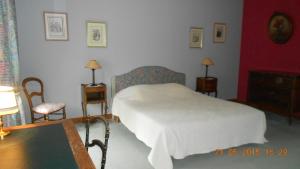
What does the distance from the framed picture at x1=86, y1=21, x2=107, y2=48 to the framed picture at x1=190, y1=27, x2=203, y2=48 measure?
1.97m

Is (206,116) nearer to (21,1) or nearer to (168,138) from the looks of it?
(168,138)

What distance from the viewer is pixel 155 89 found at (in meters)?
4.28

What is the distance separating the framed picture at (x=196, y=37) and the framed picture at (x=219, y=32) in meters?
0.43

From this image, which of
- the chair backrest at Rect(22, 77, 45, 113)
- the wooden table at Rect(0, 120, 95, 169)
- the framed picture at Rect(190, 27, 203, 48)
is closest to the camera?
the wooden table at Rect(0, 120, 95, 169)

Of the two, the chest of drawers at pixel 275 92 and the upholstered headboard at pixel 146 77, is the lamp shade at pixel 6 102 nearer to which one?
the upholstered headboard at pixel 146 77

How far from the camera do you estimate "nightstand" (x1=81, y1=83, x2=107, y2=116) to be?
4095 millimetres

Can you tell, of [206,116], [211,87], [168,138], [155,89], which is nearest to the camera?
[168,138]

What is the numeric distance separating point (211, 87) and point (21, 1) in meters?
4.01

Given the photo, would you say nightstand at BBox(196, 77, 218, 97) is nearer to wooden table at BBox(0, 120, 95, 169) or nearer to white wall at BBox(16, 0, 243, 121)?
white wall at BBox(16, 0, 243, 121)

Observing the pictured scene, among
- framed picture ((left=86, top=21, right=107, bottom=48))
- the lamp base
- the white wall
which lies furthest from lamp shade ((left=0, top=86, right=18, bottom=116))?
framed picture ((left=86, top=21, right=107, bottom=48))

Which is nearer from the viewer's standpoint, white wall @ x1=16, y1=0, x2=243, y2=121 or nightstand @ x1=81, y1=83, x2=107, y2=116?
white wall @ x1=16, y1=0, x2=243, y2=121

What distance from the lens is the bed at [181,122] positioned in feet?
8.84

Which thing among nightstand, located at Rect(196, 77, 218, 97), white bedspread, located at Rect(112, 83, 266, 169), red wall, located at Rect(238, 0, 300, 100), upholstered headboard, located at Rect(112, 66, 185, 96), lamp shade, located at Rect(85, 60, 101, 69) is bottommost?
white bedspread, located at Rect(112, 83, 266, 169)

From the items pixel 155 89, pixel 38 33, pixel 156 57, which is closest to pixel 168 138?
pixel 155 89
